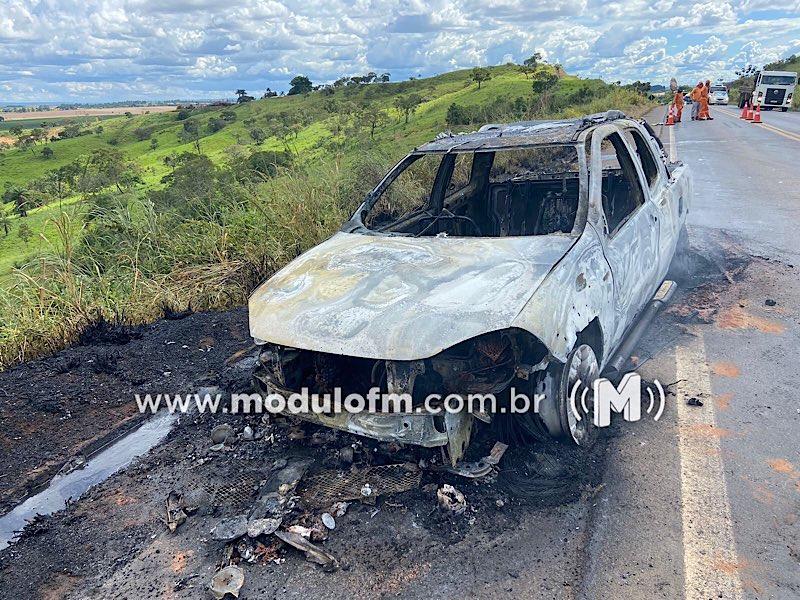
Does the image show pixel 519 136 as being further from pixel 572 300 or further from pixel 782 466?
pixel 782 466

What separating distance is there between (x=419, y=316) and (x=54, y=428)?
9.36 ft

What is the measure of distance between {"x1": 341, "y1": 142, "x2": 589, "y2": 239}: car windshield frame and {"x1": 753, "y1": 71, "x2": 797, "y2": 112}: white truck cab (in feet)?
119

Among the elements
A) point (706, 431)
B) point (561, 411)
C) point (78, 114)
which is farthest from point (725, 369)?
point (78, 114)

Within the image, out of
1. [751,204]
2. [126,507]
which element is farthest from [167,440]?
[751,204]

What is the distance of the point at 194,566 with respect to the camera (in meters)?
2.61

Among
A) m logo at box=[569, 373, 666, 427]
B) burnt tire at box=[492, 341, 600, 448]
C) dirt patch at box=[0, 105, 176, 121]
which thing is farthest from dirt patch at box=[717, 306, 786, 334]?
dirt patch at box=[0, 105, 176, 121]

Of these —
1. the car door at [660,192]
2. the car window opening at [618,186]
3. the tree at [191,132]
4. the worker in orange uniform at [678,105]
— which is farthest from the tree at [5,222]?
the tree at [191,132]

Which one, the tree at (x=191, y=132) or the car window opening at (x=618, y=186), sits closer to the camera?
the car window opening at (x=618, y=186)

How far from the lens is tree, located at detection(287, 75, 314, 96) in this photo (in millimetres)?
73800

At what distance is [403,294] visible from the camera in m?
3.05

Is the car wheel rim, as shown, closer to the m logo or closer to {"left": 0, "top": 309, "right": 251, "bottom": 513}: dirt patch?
the m logo

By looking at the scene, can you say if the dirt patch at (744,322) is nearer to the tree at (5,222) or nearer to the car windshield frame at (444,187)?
the car windshield frame at (444,187)

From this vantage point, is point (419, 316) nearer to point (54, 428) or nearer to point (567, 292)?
point (567, 292)

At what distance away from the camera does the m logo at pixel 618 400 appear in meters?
3.19
